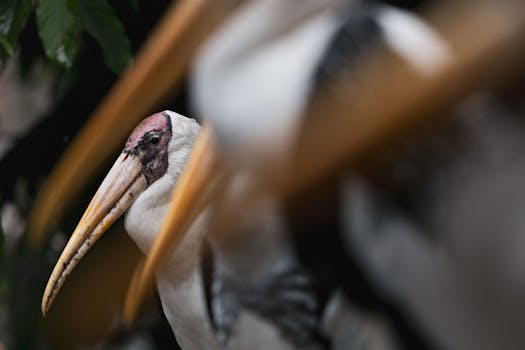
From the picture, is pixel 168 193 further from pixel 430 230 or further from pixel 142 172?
pixel 430 230

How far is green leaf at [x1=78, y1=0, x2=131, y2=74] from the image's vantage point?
3754mm

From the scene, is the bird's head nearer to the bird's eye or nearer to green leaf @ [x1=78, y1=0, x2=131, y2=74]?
the bird's eye

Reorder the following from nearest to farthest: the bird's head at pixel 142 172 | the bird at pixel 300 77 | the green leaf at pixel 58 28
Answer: the bird at pixel 300 77 < the green leaf at pixel 58 28 < the bird's head at pixel 142 172

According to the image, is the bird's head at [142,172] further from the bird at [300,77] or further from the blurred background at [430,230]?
the bird at [300,77]

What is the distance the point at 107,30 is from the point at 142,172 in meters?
0.42

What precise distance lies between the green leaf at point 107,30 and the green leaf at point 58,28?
17 centimetres

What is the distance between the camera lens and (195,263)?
11.4 ft

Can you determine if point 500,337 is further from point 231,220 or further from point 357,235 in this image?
point 231,220

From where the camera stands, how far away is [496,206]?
241cm

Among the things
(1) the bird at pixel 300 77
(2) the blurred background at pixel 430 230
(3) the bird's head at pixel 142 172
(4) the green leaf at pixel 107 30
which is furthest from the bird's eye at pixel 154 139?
(1) the bird at pixel 300 77

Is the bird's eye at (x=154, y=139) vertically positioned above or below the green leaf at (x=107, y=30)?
below

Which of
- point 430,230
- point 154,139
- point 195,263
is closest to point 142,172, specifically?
point 154,139

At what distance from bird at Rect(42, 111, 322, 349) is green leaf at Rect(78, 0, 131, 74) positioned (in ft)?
0.77

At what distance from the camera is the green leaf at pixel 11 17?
3.64 m
